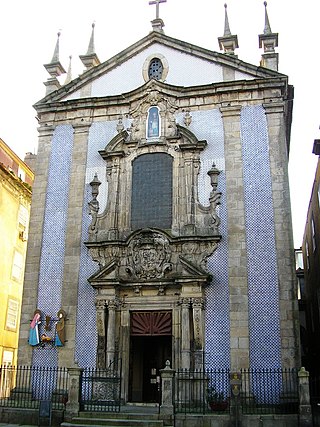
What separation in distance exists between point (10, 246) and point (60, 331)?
10152 millimetres

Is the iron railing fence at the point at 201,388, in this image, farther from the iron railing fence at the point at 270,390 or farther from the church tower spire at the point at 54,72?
the church tower spire at the point at 54,72

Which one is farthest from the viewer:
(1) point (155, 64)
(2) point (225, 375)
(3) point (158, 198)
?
(1) point (155, 64)

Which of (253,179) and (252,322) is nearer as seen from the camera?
(252,322)

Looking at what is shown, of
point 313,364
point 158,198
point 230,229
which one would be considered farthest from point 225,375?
point 313,364

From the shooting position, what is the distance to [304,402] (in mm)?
14031

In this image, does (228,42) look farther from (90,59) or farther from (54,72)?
(54,72)

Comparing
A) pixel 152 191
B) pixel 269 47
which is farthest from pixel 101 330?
pixel 269 47

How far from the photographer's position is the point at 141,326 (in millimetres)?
18000

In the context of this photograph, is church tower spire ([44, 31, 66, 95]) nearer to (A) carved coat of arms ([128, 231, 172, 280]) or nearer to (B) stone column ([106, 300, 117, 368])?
(A) carved coat of arms ([128, 231, 172, 280])

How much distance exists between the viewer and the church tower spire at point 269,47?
20264 millimetres

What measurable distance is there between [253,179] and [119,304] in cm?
652

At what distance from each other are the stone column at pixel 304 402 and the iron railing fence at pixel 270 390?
1534 mm

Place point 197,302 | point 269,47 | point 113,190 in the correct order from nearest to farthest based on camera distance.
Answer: point 197,302
point 113,190
point 269,47

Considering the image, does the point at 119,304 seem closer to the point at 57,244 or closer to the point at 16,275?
the point at 57,244
